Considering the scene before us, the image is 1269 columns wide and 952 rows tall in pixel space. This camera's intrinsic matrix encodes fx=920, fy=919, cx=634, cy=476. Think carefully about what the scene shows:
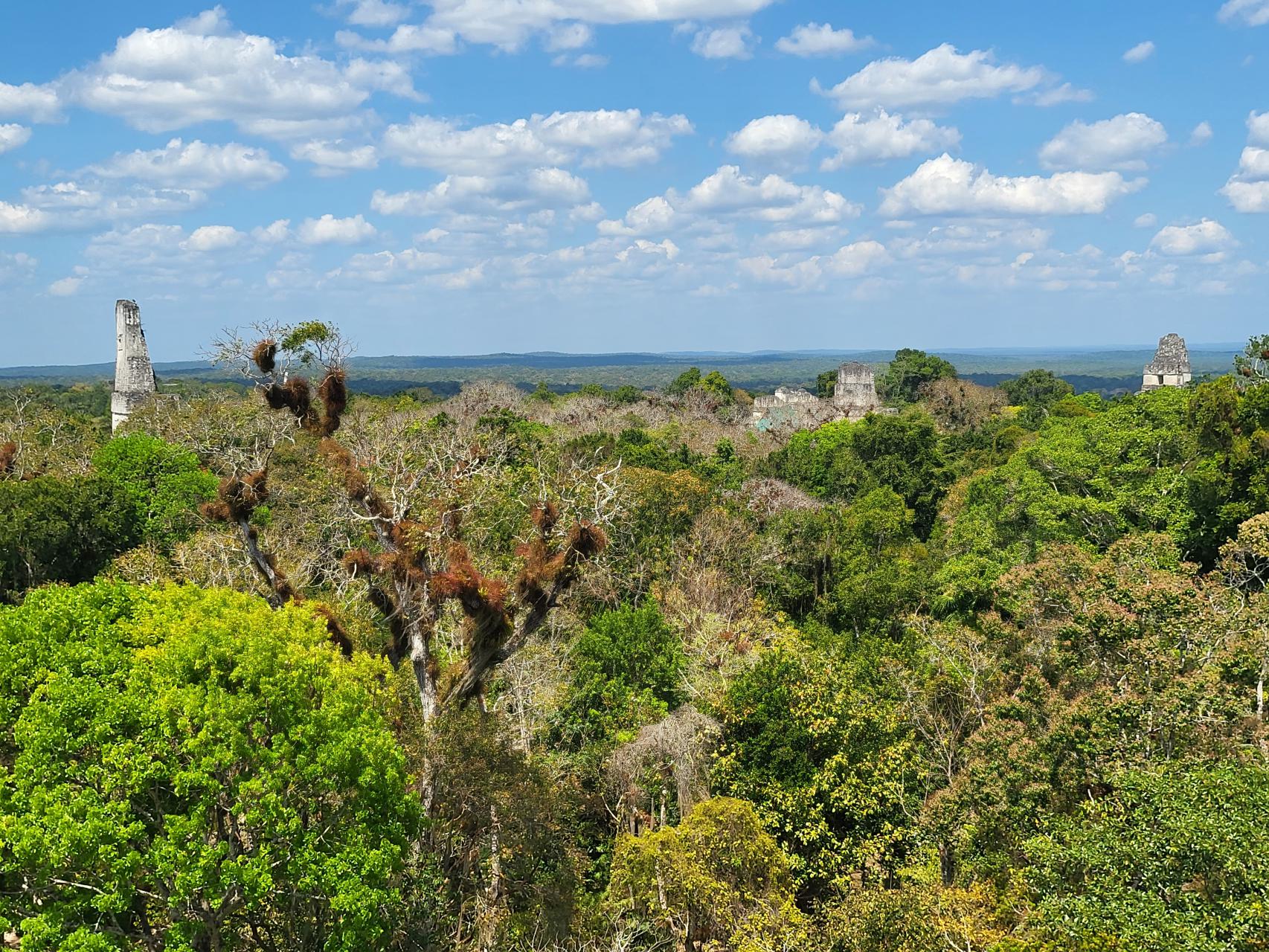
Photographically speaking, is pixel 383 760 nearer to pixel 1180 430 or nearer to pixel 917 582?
pixel 917 582

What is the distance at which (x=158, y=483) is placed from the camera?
71.8 feet

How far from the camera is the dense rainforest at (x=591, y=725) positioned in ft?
24.1

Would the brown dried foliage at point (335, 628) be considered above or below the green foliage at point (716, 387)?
below

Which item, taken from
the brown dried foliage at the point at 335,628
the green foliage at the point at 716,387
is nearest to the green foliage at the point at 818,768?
the brown dried foliage at the point at 335,628

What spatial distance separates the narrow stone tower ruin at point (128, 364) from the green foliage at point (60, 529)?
42.9 feet

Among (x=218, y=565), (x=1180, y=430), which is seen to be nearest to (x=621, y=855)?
(x=218, y=565)

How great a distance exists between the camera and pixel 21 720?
23.7 feet

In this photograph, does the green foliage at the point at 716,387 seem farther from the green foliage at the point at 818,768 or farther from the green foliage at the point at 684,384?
the green foliage at the point at 818,768

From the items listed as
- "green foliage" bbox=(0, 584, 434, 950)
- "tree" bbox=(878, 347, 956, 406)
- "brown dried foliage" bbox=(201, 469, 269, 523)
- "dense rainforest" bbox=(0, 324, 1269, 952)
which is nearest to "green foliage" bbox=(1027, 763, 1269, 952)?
"dense rainforest" bbox=(0, 324, 1269, 952)

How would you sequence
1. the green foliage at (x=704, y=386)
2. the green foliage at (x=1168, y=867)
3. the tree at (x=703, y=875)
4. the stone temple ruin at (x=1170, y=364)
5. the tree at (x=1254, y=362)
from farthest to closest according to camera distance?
1. the green foliage at (x=704, y=386)
2. the stone temple ruin at (x=1170, y=364)
3. the tree at (x=1254, y=362)
4. the tree at (x=703, y=875)
5. the green foliage at (x=1168, y=867)

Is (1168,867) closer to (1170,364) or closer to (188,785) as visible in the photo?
(188,785)

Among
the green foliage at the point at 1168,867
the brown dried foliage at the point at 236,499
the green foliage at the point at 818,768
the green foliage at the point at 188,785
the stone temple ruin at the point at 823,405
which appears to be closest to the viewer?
the green foliage at the point at 1168,867

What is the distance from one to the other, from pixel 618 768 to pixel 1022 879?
5.72 m

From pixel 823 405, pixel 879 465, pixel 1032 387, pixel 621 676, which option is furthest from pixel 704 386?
pixel 621 676
